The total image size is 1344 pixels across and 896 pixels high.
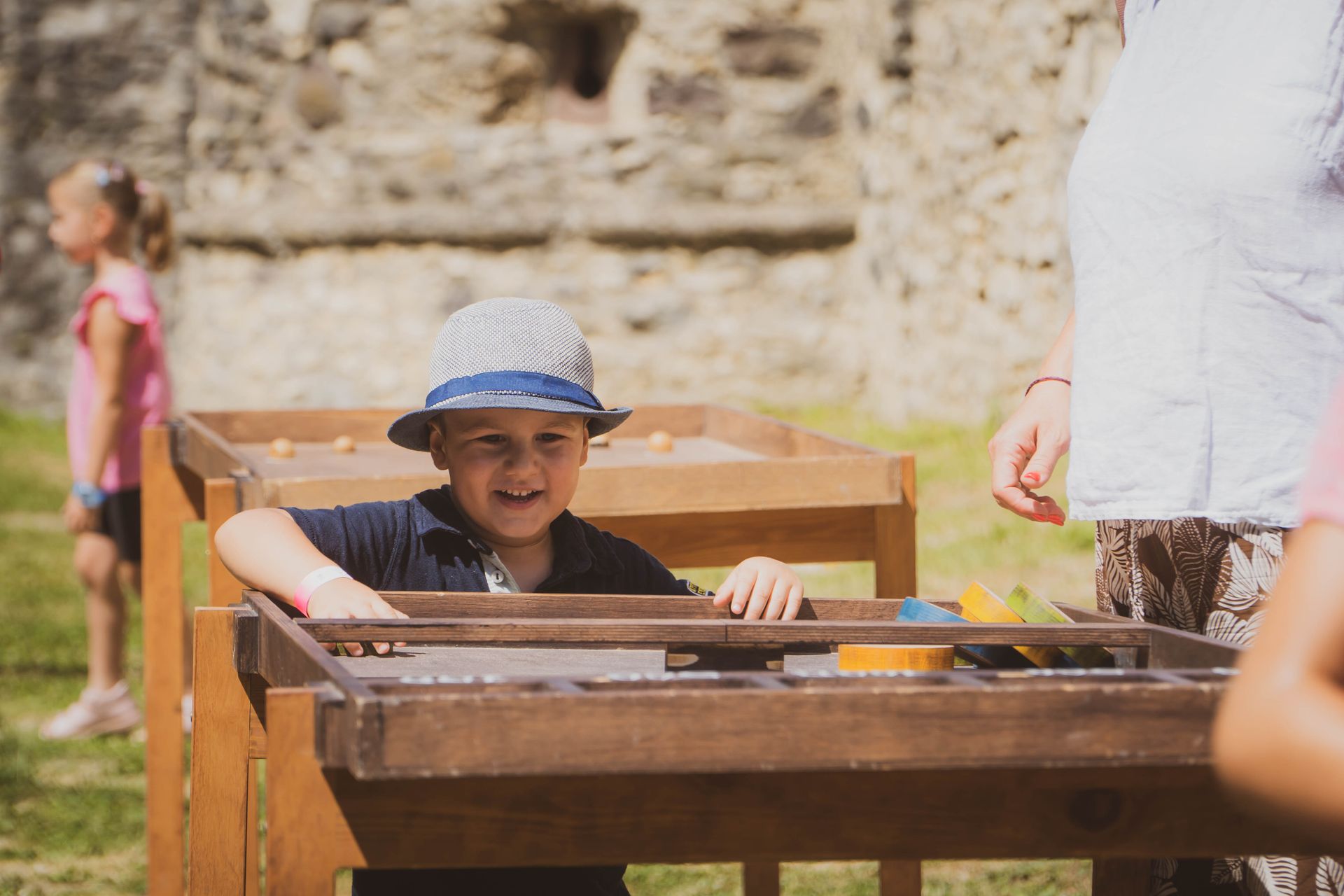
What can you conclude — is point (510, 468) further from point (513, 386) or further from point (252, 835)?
point (252, 835)

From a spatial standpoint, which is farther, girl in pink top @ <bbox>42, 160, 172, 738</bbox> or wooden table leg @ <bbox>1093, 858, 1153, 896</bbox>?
girl in pink top @ <bbox>42, 160, 172, 738</bbox>

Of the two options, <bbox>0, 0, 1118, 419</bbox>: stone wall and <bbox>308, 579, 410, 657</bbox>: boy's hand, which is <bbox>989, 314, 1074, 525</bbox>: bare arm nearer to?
<bbox>308, 579, 410, 657</bbox>: boy's hand

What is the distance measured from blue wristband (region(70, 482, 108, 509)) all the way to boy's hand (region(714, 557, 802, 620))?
337cm

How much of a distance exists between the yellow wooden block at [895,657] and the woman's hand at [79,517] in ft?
12.3

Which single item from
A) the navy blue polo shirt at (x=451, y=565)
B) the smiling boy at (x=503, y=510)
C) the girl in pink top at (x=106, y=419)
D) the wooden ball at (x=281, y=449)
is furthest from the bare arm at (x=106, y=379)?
the navy blue polo shirt at (x=451, y=565)

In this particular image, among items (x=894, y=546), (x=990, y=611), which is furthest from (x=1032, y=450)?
(x=894, y=546)

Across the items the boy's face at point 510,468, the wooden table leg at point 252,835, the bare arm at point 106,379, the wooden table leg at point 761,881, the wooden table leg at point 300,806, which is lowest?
the wooden table leg at point 761,881

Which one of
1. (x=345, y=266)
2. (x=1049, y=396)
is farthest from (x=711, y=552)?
(x=345, y=266)

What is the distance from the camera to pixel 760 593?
6.67ft

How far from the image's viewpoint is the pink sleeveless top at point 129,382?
491cm

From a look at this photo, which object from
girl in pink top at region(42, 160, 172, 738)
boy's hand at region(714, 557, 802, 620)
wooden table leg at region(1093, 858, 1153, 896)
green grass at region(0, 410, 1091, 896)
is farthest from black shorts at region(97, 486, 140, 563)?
wooden table leg at region(1093, 858, 1153, 896)

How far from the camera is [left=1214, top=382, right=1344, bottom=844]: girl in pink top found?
755 millimetres

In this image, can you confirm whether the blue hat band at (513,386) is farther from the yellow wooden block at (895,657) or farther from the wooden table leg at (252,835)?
the yellow wooden block at (895,657)

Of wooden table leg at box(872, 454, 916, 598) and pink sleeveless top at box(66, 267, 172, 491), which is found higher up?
pink sleeveless top at box(66, 267, 172, 491)
